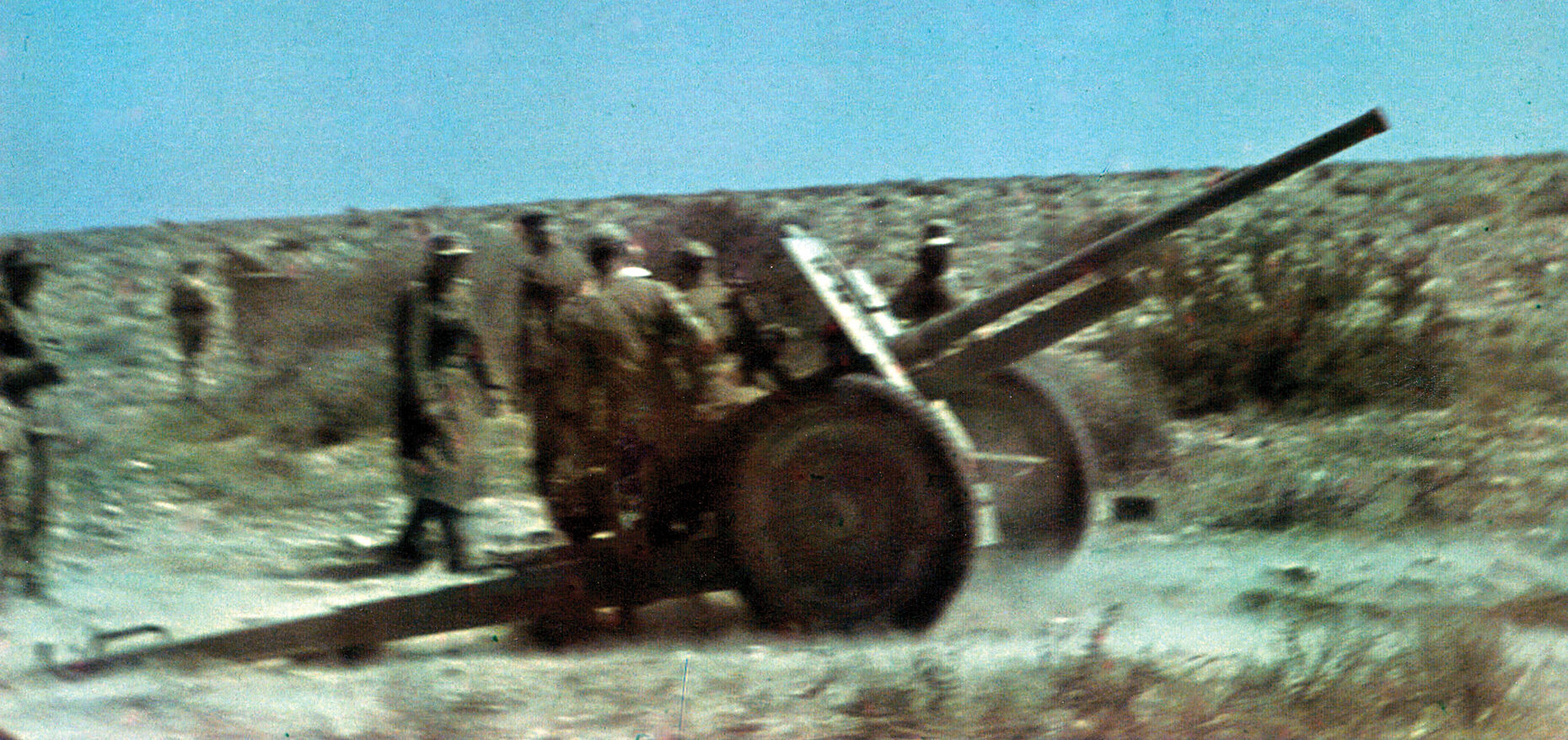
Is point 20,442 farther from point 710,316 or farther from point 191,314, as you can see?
point 710,316

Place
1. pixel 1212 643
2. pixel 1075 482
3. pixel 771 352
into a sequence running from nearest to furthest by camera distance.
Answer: pixel 1212 643 → pixel 771 352 → pixel 1075 482

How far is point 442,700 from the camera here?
3275mm

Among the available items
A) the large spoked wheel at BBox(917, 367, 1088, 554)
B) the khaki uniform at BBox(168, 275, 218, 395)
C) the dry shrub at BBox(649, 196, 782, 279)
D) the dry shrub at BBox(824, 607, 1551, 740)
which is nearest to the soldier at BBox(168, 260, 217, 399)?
the khaki uniform at BBox(168, 275, 218, 395)

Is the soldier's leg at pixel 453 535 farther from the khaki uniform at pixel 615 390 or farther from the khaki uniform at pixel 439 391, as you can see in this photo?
the khaki uniform at pixel 615 390

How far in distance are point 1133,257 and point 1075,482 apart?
72 cm

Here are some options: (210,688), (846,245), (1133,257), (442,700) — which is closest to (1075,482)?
(1133,257)

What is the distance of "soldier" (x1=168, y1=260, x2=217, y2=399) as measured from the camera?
155 inches

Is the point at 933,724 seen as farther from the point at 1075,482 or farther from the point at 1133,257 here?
the point at 1133,257

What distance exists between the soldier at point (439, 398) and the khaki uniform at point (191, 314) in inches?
23.4

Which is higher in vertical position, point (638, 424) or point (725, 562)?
point (638, 424)

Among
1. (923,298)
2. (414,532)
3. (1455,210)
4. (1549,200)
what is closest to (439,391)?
(414,532)

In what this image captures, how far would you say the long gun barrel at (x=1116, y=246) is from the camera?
356cm

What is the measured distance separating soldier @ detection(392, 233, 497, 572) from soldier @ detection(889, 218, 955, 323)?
135 centimetres

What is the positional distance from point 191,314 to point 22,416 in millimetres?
633
